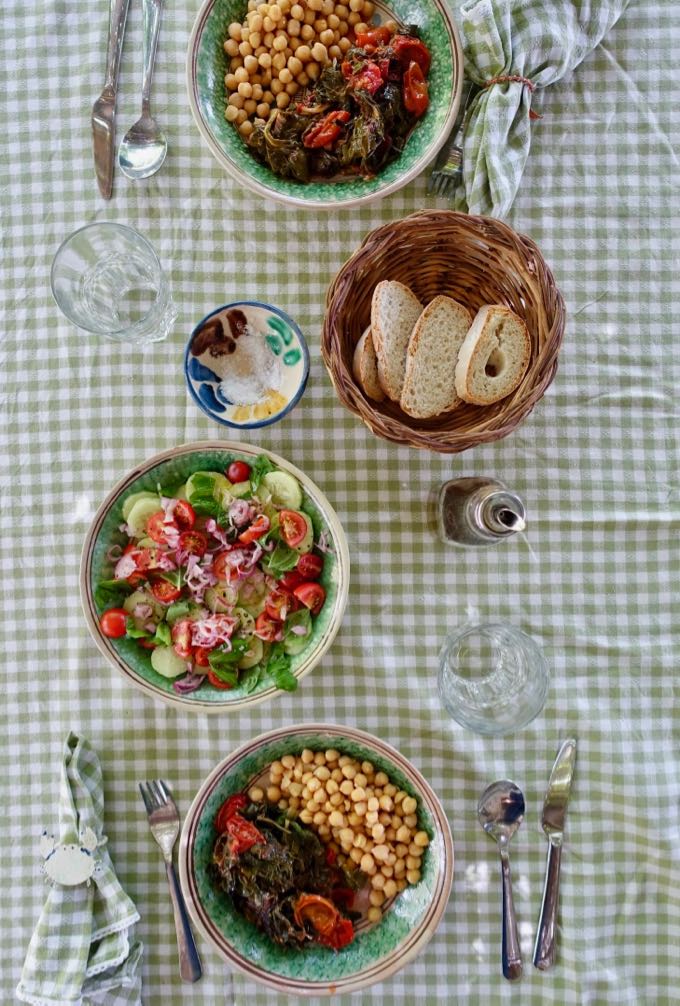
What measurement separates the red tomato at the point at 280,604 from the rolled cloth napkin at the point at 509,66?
84 cm

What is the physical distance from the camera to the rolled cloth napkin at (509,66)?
1.57 meters

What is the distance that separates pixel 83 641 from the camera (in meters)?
1.70

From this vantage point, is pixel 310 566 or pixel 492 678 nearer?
pixel 310 566

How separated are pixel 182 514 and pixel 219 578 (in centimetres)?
15

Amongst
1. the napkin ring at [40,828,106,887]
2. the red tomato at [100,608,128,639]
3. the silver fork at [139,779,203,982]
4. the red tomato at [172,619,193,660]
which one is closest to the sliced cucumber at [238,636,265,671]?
the red tomato at [172,619,193,660]

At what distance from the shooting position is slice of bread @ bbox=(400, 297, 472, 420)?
1.49m

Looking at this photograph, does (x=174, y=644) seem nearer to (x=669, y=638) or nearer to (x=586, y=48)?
(x=669, y=638)

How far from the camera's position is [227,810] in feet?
5.19

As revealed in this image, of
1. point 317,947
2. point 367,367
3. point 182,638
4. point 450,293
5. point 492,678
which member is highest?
point 450,293

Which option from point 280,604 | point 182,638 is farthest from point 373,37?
point 182,638

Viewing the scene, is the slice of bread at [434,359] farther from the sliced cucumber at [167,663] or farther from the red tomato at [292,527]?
the sliced cucumber at [167,663]

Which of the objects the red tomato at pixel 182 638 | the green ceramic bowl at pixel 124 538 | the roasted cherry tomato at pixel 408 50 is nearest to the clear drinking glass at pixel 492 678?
the green ceramic bowl at pixel 124 538

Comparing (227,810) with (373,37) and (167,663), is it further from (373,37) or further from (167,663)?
(373,37)

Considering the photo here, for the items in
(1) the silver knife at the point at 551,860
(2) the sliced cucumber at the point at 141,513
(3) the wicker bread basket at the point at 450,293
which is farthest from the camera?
(1) the silver knife at the point at 551,860
